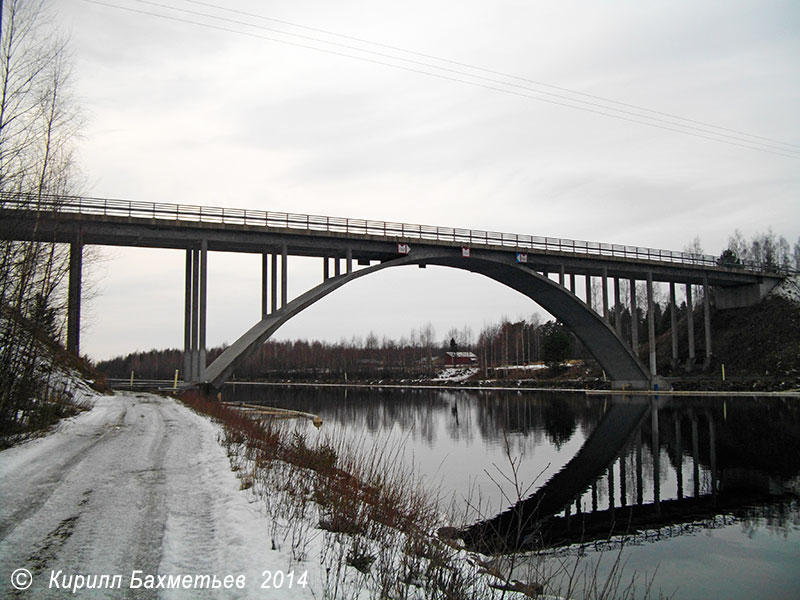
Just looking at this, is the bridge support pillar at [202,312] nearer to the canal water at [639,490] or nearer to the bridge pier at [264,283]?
the bridge pier at [264,283]

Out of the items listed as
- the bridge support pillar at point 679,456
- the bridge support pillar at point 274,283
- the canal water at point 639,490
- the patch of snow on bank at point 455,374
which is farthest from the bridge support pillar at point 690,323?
the patch of snow on bank at point 455,374

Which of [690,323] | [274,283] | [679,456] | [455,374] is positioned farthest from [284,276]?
[455,374]

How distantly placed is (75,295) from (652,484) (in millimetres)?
24154

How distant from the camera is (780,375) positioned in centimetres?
4538

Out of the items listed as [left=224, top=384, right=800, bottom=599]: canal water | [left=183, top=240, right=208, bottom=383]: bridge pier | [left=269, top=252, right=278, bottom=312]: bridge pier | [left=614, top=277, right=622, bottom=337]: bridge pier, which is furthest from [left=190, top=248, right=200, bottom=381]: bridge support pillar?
[left=614, top=277, right=622, bottom=337]: bridge pier

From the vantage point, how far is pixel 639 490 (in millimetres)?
14156

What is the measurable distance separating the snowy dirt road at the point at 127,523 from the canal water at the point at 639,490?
9.19ft

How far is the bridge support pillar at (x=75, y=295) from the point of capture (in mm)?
23573

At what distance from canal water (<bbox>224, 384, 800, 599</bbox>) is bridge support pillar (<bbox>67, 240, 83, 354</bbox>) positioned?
38.0ft

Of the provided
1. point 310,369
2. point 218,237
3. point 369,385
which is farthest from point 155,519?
point 310,369

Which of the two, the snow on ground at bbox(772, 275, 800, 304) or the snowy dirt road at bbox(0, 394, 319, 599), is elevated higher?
the snow on ground at bbox(772, 275, 800, 304)

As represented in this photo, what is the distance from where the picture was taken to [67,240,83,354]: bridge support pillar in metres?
23.6

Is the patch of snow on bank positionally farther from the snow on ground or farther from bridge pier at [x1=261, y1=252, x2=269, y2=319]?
bridge pier at [x1=261, y1=252, x2=269, y2=319]

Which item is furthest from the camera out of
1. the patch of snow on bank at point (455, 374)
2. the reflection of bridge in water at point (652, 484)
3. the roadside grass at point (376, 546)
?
the patch of snow on bank at point (455, 374)
